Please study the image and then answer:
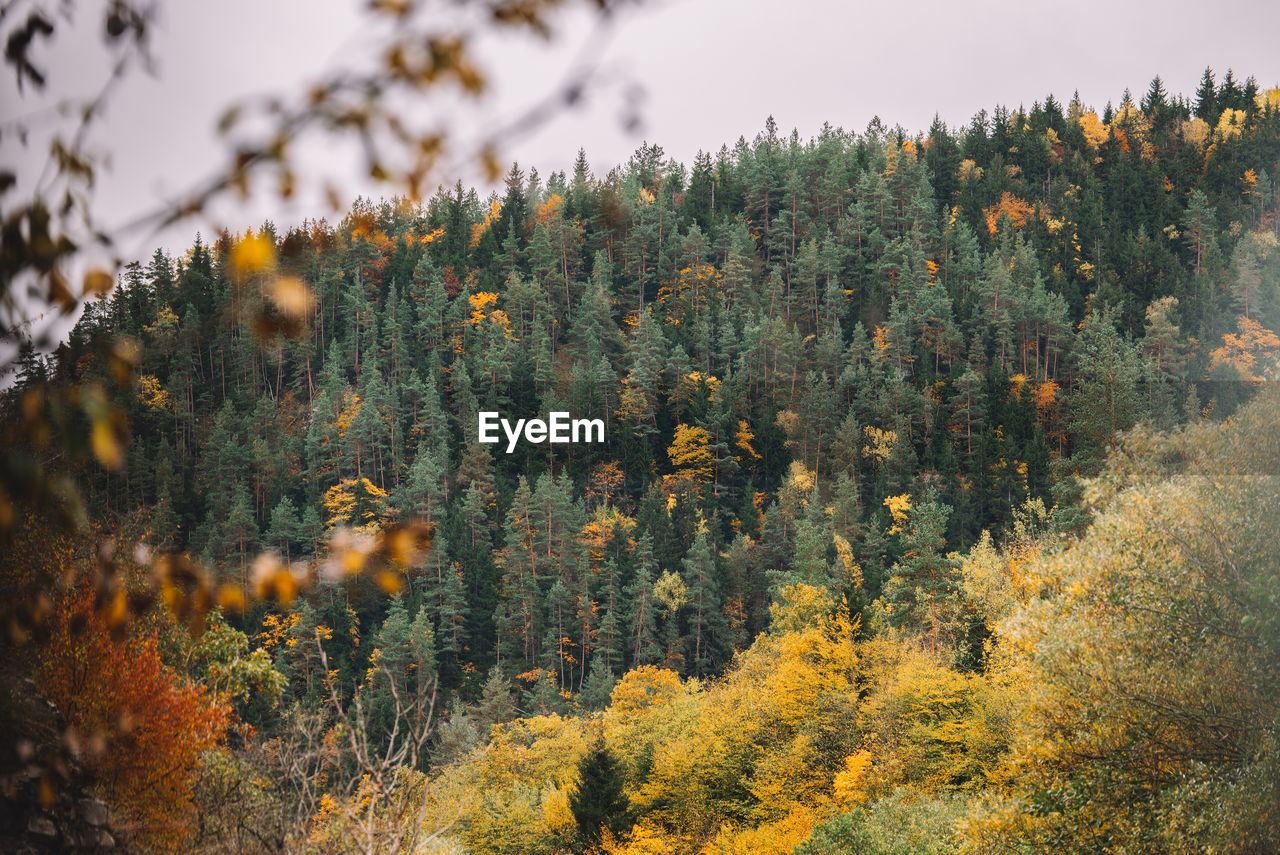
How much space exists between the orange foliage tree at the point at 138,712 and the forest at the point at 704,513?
8 centimetres

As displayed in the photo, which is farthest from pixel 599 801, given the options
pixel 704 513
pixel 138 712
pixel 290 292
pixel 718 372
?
pixel 718 372

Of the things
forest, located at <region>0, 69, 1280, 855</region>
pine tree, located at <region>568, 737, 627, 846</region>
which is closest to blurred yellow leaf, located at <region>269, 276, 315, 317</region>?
forest, located at <region>0, 69, 1280, 855</region>

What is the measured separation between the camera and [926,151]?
11944 centimetres

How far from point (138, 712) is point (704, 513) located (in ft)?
183

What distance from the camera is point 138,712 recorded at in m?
13.5

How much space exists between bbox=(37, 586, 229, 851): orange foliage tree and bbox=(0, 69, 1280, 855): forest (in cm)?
8

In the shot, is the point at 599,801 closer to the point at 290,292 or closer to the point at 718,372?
the point at 290,292

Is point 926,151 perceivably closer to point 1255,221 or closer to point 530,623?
point 1255,221

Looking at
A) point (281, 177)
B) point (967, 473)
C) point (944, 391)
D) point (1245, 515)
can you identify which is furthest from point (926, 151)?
point (281, 177)

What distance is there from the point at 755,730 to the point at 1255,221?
106998 mm

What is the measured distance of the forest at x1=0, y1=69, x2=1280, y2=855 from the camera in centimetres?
1052

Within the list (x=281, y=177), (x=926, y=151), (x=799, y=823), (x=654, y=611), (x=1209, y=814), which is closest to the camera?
(x=281, y=177)

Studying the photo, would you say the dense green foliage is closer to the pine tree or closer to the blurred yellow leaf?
the pine tree

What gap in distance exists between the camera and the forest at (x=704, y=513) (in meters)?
10.5
